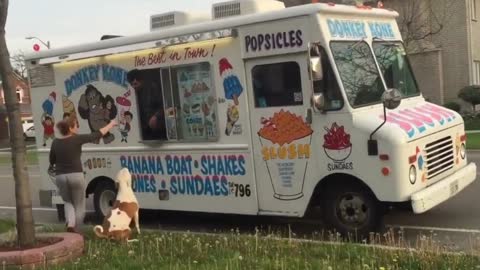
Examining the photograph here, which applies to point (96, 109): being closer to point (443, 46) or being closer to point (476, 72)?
point (443, 46)

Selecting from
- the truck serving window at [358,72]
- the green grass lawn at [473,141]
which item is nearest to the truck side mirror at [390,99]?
the truck serving window at [358,72]

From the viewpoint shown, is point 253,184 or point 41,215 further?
point 41,215

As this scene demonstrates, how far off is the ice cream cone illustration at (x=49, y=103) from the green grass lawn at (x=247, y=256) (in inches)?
139

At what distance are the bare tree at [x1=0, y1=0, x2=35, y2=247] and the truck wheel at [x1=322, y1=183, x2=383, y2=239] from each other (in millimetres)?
3408

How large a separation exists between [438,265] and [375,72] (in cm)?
322

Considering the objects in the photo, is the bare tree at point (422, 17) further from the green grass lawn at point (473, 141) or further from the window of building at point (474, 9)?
the green grass lawn at point (473, 141)

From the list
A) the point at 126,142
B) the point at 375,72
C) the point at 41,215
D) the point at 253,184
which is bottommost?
the point at 41,215

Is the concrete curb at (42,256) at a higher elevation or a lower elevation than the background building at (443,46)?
lower

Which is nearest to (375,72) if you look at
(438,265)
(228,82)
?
(228,82)

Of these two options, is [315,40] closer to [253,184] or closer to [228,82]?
[228,82]

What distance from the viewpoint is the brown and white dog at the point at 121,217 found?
305 inches

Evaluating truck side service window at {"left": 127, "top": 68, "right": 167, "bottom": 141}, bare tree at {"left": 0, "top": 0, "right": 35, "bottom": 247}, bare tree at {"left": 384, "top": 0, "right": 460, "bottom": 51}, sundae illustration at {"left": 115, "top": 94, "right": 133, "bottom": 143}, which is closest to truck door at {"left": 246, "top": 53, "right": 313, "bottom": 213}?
truck side service window at {"left": 127, "top": 68, "right": 167, "bottom": 141}

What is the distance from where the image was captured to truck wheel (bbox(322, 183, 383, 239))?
7.59m

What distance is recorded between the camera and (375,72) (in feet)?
27.0
